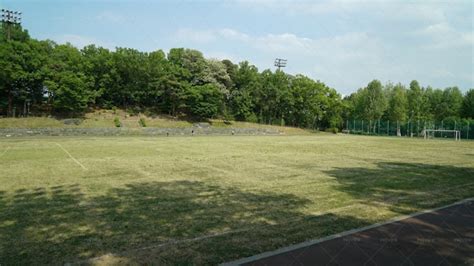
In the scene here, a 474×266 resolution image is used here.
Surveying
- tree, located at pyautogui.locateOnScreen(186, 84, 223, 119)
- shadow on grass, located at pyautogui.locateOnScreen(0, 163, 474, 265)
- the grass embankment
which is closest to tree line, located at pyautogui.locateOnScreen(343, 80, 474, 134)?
the grass embankment

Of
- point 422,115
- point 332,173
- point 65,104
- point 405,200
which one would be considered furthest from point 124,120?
point 422,115

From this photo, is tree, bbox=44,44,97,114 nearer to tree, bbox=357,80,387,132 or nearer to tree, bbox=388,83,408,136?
tree, bbox=357,80,387,132

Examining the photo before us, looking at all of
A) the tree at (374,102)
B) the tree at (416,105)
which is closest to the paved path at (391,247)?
the tree at (374,102)

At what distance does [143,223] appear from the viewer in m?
Result: 5.63

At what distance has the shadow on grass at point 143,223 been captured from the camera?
4340 millimetres

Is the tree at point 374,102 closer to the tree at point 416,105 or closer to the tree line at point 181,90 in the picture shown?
the tree line at point 181,90

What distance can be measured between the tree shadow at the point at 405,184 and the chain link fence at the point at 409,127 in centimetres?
4723

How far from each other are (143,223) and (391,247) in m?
3.80

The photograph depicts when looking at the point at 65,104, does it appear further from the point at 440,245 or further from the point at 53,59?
the point at 440,245

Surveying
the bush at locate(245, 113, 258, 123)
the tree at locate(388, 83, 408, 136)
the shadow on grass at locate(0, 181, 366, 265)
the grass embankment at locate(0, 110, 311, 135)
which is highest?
the tree at locate(388, 83, 408, 136)

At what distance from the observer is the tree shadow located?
7.24 m

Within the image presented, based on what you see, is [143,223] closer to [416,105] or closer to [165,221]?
[165,221]

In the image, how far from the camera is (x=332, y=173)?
37.5 ft

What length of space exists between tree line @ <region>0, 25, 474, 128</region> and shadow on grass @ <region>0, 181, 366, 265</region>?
4325 cm
